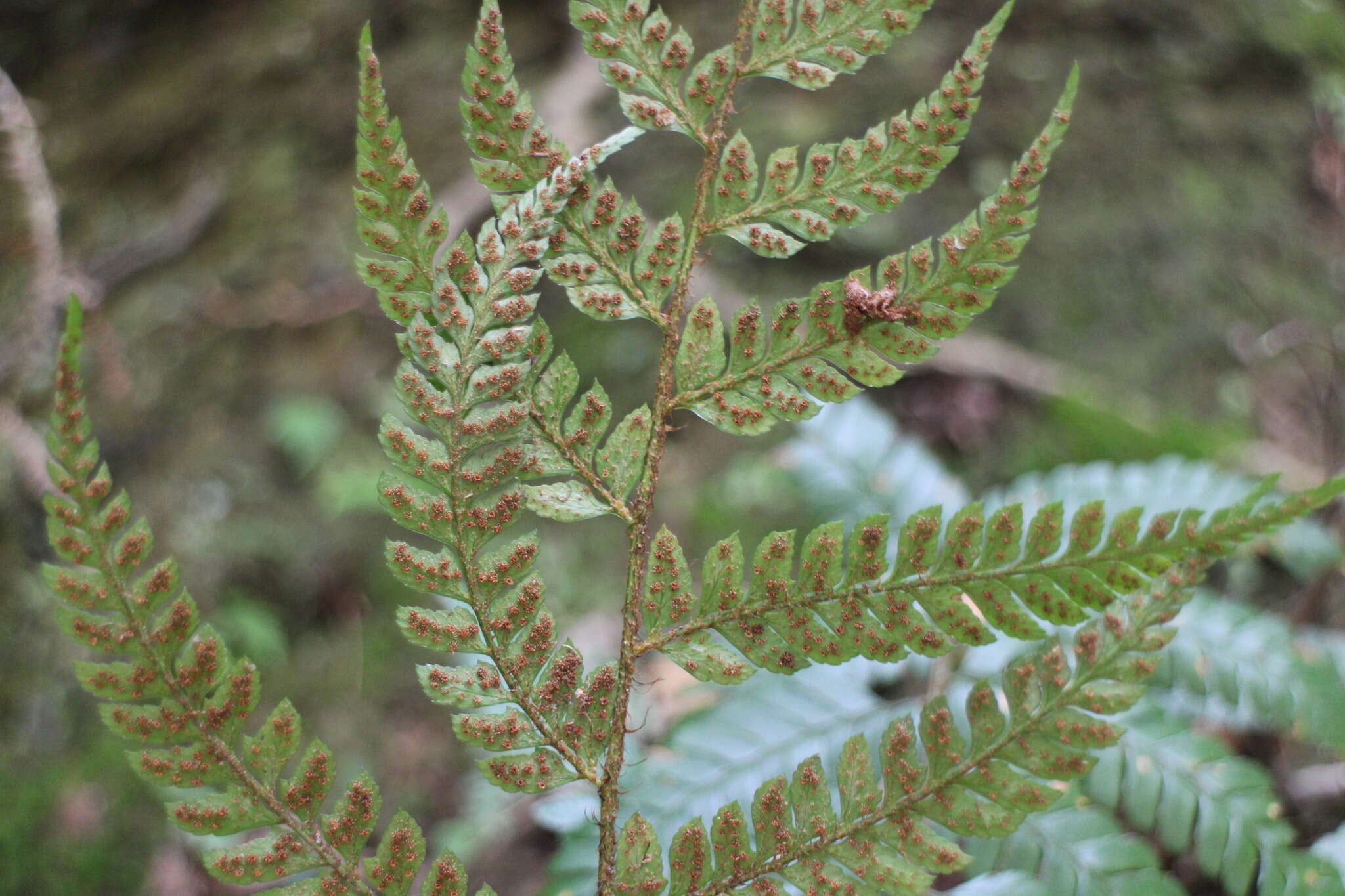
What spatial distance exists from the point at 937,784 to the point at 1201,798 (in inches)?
38.0

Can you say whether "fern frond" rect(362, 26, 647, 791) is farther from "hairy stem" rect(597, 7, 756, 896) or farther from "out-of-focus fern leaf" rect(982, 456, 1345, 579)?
"out-of-focus fern leaf" rect(982, 456, 1345, 579)

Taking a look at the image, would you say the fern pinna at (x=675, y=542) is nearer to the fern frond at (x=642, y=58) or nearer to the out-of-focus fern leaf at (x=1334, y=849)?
the fern frond at (x=642, y=58)

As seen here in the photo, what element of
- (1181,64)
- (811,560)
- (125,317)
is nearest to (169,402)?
(125,317)

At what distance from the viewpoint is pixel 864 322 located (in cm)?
104

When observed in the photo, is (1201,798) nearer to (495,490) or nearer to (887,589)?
(887,589)

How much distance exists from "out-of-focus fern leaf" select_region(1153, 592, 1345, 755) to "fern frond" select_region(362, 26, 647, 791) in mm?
1447

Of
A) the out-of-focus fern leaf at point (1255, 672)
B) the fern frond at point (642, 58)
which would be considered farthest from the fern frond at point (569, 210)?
the out-of-focus fern leaf at point (1255, 672)

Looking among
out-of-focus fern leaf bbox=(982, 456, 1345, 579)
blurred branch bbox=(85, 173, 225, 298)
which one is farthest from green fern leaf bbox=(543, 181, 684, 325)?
blurred branch bbox=(85, 173, 225, 298)

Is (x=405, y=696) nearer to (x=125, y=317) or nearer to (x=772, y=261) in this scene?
(x=125, y=317)

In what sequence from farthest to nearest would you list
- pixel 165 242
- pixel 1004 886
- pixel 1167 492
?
pixel 165 242 → pixel 1167 492 → pixel 1004 886

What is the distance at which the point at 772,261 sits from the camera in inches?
140

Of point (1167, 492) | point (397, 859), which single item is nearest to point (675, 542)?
point (397, 859)

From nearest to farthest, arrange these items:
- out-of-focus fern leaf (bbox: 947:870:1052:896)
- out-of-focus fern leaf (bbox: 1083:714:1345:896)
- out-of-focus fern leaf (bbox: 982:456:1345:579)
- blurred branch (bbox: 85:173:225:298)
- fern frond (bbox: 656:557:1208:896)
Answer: fern frond (bbox: 656:557:1208:896) < out-of-focus fern leaf (bbox: 947:870:1052:896) < out-of-focus fern leaf (bbox: 1083:714:1345:896) < out-of-focus fern leaf (bbox: 982:456:1345:579) < blurred branch (bbox: 85:173:225:298)

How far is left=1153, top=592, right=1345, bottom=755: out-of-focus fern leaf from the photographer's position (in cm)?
177
